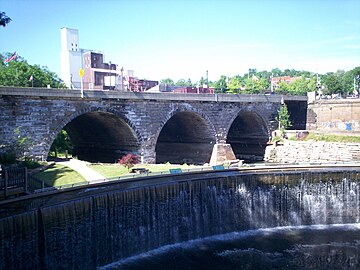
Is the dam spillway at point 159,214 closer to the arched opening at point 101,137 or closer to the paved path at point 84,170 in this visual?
the paved path at point 84,170

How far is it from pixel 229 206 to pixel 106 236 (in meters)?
9.43

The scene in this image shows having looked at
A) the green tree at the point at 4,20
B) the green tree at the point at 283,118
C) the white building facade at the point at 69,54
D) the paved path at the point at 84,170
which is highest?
the white building facade at the point at 69,54

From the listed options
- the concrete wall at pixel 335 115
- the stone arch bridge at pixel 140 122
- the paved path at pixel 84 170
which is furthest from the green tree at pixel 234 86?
the paved path at pixel 84 170

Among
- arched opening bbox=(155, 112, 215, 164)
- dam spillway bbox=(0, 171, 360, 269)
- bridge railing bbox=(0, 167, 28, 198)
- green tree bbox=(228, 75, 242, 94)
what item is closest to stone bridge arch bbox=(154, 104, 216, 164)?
arched opening bbox=(155, 112, 215, 164)

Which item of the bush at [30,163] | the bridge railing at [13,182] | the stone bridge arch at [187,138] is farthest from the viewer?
the stone bridge arch at [187,138]

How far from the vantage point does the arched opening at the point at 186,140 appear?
1861 inches

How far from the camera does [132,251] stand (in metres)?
21.4

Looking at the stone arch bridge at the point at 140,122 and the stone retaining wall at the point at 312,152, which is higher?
the stone arch bridge at the point at 140,122

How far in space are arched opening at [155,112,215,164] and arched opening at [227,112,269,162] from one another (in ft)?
28.1

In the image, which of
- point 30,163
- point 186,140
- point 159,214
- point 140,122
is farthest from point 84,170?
point 186,140

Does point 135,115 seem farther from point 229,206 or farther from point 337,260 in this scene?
point 337,260

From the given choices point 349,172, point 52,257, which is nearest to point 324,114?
point 349,172

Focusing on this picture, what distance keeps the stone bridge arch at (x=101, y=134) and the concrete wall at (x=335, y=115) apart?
33.1 metres

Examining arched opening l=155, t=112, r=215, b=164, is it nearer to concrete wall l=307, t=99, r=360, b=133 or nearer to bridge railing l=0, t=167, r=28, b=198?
concrete wall l=307, t=99, r=360, b=133
